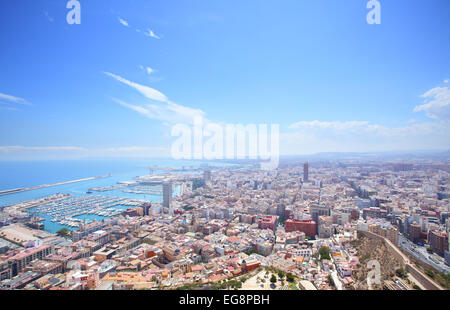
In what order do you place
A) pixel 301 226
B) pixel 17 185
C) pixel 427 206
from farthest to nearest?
pixel 17 185
pixel 427 206
pixel 301 226

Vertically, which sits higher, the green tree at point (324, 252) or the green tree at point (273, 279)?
the green tree at point (273, 279)

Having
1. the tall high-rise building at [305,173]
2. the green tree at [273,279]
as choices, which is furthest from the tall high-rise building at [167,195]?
the tall high-rise building at [305,173]

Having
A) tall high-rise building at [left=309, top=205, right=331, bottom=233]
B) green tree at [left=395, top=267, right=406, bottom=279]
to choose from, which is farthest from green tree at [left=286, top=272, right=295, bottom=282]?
tall high-rise building at [left=309, top=205, right=331, bottom=233]

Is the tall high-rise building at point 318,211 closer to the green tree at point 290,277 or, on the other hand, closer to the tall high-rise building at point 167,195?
the green tree at point 290,277

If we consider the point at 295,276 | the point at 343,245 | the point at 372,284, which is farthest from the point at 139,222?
the point at 372,284

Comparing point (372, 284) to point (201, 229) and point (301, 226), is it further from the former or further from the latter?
point (201, 229)

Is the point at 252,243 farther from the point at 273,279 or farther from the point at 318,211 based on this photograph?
the point at 318,211

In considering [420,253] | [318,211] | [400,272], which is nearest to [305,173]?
[318,211]

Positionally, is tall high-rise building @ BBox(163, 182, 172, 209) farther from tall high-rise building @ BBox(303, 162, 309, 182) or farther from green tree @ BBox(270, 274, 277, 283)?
tall high-rise building @ BBox(303, 162, 309, 182)
